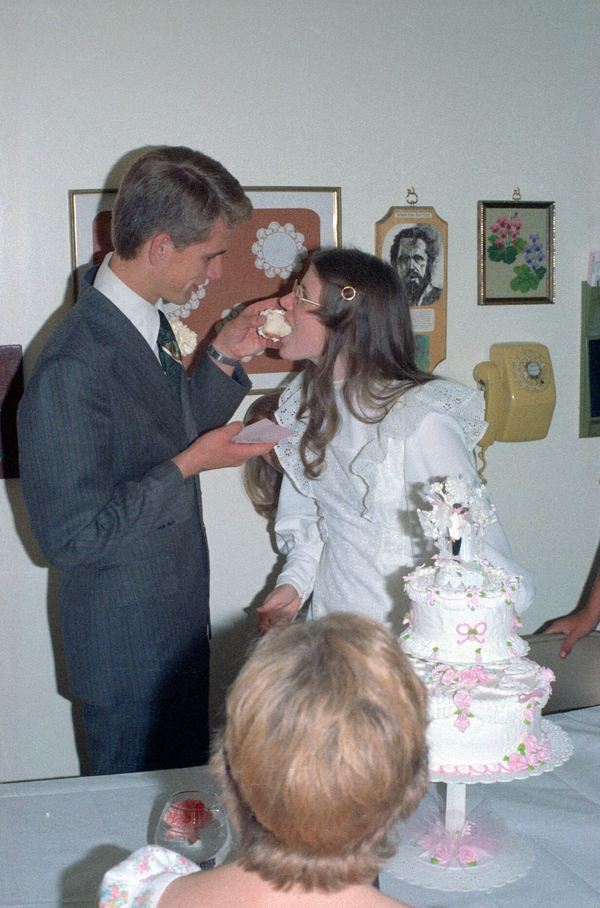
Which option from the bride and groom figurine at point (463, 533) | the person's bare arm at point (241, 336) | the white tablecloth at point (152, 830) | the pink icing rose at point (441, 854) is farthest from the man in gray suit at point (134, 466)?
the pink icing rose at point (441, 854)

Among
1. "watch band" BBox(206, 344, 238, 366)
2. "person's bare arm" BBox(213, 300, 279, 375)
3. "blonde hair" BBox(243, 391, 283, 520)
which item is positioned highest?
"person's bare arm" BBox(213, 300, 279, 375)

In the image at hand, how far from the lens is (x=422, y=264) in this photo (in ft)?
10.5

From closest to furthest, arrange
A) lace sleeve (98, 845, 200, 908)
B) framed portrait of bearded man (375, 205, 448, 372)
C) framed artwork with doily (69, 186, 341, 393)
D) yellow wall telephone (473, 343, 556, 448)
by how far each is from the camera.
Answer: lace sleeve (98, 845, 200, 908) < framed artwork with doily (69, 186, 341, 393) < framed portrait of bearded man (375, 205, 448, 372) < yellow wall telephone (473, 343, 556, 448)

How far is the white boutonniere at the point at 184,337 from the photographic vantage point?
283 cm

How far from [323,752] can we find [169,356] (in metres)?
1.66

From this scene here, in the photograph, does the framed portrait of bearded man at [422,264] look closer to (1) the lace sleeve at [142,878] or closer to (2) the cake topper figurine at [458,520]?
(2) the cake topper figurine at [458,520]

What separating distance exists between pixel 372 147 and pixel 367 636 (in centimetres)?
248

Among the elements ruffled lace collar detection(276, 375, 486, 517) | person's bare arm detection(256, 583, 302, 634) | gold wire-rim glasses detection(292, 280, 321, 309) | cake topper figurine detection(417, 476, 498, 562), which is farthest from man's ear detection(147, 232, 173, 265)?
cake topper figurine detection(417, 476, 498, 562)

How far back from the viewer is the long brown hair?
228 centimetres

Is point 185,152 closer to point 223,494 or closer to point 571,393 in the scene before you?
point 223,494

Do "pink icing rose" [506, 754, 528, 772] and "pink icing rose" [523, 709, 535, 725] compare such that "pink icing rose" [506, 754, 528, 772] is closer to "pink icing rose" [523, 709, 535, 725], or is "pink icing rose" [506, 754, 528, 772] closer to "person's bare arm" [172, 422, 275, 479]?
"pink icing rose" [523, 709, 535, 725]

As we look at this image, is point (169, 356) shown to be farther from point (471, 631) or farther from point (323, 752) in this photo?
point (323, 752)

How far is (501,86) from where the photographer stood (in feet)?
10.6

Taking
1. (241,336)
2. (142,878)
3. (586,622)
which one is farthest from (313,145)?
(142,878)
